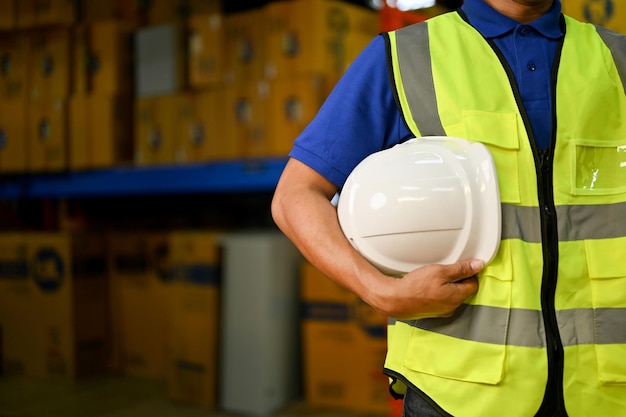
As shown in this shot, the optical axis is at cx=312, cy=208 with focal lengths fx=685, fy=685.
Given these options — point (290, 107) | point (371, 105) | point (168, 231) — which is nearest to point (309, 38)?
point (290, 107)

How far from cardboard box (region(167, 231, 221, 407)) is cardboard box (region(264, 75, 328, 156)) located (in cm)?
56

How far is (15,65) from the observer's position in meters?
3.87

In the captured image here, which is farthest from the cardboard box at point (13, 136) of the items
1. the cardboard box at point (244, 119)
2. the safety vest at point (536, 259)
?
the safety vest at point (536, 259)

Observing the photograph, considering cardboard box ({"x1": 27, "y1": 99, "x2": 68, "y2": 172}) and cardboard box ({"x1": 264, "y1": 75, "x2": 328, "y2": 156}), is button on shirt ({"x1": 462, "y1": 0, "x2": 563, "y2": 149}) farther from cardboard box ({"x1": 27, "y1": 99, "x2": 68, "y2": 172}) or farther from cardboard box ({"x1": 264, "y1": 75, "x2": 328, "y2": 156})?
cardboard box ({"x1": 27, "y1": 99, "x2": 68, "y2": 172})

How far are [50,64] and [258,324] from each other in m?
1.91

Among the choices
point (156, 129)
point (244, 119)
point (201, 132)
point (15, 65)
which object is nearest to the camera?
point (244, 119)

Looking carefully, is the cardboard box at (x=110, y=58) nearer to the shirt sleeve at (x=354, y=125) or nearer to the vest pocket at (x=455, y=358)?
the shirt sleeve at (x=354, y=125)

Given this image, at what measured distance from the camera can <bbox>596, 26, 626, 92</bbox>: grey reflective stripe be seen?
3.36 ft

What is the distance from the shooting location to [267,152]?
310 centimetres

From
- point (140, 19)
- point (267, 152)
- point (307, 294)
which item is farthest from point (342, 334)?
point (140, 19)

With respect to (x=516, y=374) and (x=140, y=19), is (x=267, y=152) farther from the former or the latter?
(x=516, y=374)

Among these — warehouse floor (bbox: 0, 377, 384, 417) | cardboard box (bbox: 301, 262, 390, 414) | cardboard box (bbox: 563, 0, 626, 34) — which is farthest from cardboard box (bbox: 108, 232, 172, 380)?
cardboard box (bbox: 563, 0, 626, 34)

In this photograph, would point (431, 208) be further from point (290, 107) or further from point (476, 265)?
point (290, 107)

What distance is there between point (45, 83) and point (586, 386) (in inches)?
140
